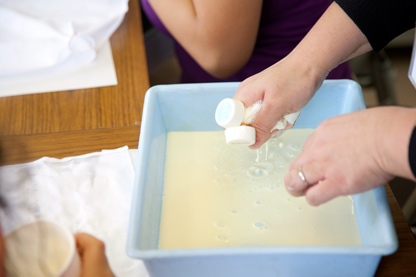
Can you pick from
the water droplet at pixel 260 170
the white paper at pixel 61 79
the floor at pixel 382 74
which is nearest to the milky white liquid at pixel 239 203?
the water droplet at pixel 260 170

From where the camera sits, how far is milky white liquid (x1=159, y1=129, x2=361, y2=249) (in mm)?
559

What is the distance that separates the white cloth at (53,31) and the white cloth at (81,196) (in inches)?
10.2

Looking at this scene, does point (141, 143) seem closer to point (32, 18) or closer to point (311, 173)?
point (311, 173)

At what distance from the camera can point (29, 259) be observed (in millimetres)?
456

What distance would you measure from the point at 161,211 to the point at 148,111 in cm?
15

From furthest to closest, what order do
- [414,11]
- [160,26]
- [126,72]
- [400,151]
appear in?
[160,26], [126,72], [414,11], [400,151]

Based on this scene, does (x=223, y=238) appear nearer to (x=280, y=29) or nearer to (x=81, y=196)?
(x=81, y=196)

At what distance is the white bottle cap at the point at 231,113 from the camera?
A: 56 centimetres

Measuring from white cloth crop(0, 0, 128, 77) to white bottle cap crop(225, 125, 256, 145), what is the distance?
403 millimetres

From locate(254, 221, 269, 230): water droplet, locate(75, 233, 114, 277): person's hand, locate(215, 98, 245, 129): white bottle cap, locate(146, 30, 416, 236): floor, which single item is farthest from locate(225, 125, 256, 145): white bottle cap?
locate(146, 30, 416, 236): floor

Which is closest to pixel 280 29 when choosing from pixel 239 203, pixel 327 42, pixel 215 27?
pixel 215 27

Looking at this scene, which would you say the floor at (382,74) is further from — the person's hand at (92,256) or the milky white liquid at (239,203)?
the person's hand at (92,256)

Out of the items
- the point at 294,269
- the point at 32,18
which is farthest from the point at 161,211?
the point at 32,18

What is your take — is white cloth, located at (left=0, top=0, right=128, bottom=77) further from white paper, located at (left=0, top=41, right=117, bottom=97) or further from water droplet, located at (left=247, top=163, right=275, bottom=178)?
water droplet, located at (left=247, top=163, right=275, bottom=178)
